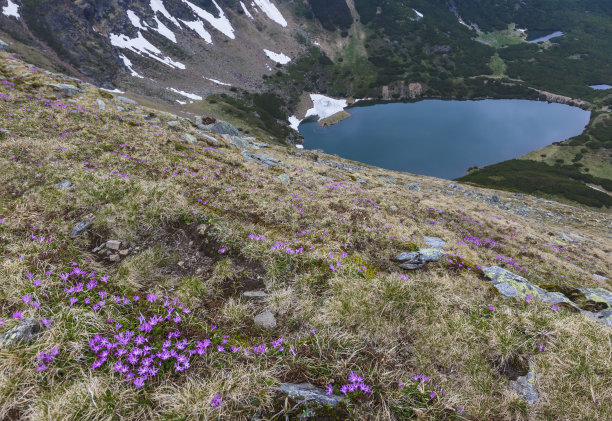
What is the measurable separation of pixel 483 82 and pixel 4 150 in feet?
749

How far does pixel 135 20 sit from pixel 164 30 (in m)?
13.9

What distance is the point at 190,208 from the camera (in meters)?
8.46

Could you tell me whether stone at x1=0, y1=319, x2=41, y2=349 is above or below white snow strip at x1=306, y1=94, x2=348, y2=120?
below

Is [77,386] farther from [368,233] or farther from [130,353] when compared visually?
[368,233]

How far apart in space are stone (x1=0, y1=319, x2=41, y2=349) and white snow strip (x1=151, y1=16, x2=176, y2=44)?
185 meters

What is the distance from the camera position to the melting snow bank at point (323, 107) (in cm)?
15748

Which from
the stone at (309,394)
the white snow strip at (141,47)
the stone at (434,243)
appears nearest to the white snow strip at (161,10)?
the white snow strip at (141,47)

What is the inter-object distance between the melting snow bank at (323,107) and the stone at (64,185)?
150 meters

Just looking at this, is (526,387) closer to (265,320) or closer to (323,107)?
(265,320)

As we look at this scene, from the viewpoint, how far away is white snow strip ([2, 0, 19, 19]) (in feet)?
348

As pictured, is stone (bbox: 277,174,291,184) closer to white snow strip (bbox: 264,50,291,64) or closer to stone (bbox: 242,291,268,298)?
stone (bbox: 242,291,268,298)

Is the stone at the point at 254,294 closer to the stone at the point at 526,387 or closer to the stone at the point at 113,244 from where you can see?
the stone at the point at 113,244

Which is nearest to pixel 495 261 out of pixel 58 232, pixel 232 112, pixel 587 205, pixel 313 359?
pixel 313 359

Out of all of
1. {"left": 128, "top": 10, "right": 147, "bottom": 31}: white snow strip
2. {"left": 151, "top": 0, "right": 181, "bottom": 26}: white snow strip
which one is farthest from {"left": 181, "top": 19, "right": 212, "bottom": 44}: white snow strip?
{"left": 128, "top": 10, "right": 147, "bottom": 31}: white snow strip
